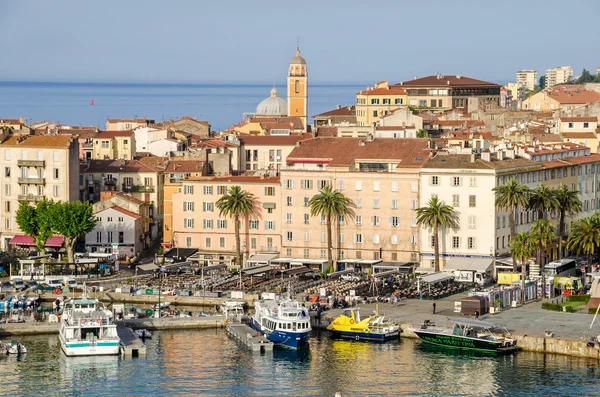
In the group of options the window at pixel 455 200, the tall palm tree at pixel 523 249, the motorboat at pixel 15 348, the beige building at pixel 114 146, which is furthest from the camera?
the beige building at pixel 114 146

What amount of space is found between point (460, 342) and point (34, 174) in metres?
43.6

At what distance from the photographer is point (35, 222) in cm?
10538

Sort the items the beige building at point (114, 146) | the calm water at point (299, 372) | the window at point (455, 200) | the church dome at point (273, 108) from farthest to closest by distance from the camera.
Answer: the church dome at point (273, 108), the beige building at point (114, 146), the window at point (455, 200), the calm water at point (299, 372)

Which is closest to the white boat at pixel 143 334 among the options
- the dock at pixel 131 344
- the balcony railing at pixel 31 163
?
the dock at pixel 131 344

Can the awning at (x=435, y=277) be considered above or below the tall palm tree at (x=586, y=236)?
below

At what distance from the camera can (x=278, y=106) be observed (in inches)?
7751

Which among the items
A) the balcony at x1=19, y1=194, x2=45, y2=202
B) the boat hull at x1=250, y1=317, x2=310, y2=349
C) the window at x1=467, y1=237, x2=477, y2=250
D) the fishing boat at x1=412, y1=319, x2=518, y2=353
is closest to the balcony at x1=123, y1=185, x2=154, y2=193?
the balcony at x1=19, y1=194, x2=45, y2=202

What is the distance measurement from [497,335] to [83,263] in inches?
1402

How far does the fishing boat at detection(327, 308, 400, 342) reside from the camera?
79750 millimetres

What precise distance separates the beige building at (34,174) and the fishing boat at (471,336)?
3942 centimetres

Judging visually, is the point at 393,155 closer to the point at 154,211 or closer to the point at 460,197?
the point at 460,197

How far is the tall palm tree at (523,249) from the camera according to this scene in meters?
88.0

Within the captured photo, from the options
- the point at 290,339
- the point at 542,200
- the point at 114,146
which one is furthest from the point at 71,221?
the point at 114,146

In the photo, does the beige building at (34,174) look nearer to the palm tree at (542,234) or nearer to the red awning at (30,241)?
the red awning at (30,241)
